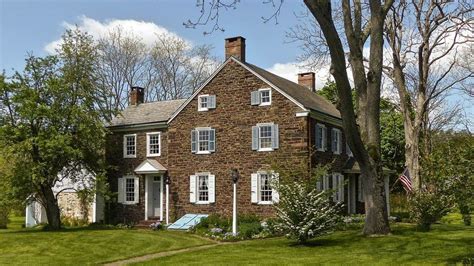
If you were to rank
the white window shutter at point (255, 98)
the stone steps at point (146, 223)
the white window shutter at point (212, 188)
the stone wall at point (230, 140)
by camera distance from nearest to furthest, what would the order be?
1. the stone wall at point (230, 140)
2. the white window shutter at point (255, 98)
3. the white window shutter at point (212, 188)
4. the stone steps at point (146, 223)

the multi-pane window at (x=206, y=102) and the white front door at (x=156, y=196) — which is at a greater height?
the multi-pane window at (x=206, y=102)

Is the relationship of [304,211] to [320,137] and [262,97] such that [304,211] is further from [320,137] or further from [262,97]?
[262,97]

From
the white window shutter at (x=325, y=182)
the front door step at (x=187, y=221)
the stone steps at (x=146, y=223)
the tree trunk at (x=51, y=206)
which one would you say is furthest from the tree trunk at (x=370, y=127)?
the tree trunk at (x=51, y=206)

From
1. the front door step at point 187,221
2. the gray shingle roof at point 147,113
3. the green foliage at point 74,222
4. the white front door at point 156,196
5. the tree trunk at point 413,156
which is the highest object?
the gray shingle roof at point 147,113

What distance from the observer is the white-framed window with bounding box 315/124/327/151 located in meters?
25.8

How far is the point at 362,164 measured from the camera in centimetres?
1847

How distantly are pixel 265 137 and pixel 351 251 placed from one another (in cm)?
1050

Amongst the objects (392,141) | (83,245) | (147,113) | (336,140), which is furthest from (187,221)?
(392,141)

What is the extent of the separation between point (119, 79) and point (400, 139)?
969 inches

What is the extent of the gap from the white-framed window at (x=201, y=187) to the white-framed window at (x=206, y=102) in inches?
129

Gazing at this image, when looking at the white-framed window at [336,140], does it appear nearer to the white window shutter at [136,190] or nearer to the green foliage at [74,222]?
Answer: the white window shutter at [136,190]

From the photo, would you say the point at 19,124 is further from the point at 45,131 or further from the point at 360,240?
the point at 360,240

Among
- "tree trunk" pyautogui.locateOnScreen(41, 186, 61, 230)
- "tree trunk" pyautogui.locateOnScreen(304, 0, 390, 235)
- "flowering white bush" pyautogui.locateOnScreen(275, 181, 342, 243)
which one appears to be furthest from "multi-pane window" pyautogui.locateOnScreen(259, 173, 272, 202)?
"tree trunk" pyautogui.locateOnScreen(41, 186, 61, 230)

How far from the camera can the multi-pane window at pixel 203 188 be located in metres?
27.4
